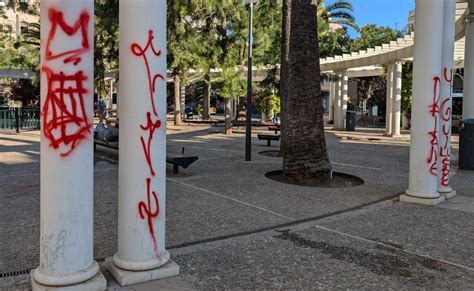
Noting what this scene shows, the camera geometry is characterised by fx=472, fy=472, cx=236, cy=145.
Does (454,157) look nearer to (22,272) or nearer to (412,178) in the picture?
(412,178)

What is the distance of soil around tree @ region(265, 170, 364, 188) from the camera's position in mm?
8844

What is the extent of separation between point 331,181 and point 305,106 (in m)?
1.53

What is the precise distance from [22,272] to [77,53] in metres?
1.99

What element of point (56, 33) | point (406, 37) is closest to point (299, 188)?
point (56, 33)

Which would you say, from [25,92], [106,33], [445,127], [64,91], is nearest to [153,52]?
[64,91]

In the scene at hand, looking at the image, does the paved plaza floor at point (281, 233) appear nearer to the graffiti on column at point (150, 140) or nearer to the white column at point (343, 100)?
the graffiti on column at point (150, 140)

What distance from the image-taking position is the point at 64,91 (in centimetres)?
344

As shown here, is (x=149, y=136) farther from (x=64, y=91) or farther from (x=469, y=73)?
(x=469, y=73)

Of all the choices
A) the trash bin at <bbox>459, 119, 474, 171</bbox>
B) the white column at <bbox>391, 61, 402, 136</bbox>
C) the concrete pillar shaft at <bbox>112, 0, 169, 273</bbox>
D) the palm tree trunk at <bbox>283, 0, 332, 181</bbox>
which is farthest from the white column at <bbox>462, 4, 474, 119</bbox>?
the concrete pillar shaft at <bbox>112, 0, 169, 273</bbox>

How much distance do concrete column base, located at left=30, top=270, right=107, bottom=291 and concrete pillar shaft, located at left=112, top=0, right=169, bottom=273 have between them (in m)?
0.27

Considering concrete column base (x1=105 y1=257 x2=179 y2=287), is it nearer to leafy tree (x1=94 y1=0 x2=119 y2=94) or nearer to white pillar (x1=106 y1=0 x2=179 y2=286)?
white pillar (x1=106 y1=0 x2=179 y2=286)

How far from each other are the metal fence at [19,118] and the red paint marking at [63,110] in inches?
784

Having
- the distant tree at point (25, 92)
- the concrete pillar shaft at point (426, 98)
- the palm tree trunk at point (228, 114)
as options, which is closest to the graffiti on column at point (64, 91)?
the concrete pillar shaft at point (426, 98)

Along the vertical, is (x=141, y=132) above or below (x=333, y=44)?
below
